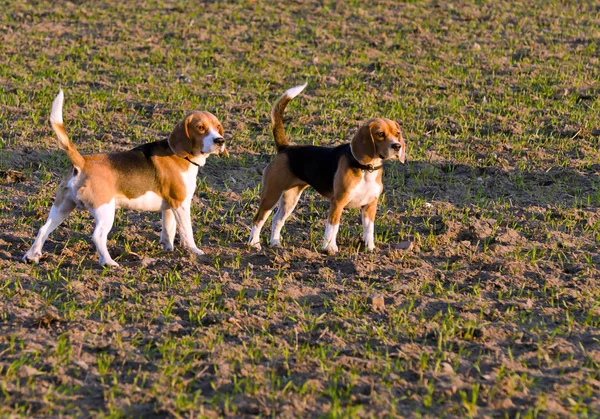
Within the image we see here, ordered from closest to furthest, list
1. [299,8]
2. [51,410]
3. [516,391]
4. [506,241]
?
[51,410] < [516,391] < [506,241] < [299,8]

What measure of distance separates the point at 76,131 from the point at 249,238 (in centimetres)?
437

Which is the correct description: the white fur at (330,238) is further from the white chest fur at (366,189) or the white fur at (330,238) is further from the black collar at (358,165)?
the black collar at (358,165)

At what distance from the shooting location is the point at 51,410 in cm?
508

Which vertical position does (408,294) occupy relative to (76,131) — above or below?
above

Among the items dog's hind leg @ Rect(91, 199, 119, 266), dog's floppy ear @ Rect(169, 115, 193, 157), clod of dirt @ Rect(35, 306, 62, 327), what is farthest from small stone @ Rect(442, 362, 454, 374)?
dog's floppy ear @ Rect(169, 115, 193, 157)

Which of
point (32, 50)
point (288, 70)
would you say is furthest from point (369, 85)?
point (32, 50)

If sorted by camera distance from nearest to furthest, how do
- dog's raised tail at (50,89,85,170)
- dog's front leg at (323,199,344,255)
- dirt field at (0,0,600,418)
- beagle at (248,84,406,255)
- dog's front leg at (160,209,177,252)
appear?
dirt field at (0,0,600,418) < dog's raised tail at (50,89,85,170) < beagle at (248,84,406,255) < dog's front leg at (323,199,344,255) < dog's front leg at (160,209,177,252)

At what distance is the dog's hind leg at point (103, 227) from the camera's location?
24.8ft

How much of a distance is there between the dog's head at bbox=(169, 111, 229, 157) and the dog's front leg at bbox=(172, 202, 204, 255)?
47 cm

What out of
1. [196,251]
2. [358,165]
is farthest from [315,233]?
[196,251]

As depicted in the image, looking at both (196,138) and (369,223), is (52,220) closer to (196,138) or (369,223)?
(196,138)

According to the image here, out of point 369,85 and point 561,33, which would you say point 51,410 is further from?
point 561,33

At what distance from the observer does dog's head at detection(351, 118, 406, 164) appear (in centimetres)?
785

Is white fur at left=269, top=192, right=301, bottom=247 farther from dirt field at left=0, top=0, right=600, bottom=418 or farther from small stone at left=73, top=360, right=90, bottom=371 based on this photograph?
small stone at left=73, top=360, right=90, bottom=371
